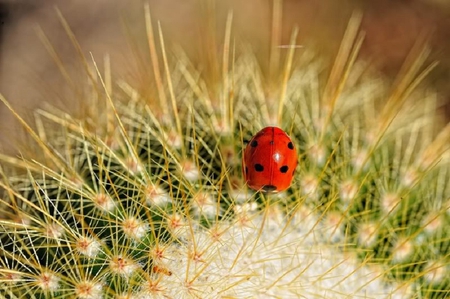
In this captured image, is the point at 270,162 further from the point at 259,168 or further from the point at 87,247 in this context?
the point at 87,247

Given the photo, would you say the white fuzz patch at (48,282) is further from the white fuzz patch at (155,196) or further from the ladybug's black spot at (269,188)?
the ladybug's black spot at (269,188)

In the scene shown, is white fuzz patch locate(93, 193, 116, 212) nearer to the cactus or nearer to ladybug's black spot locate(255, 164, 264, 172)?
the cactus

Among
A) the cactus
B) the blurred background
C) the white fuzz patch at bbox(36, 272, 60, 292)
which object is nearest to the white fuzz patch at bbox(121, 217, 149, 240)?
the cactus

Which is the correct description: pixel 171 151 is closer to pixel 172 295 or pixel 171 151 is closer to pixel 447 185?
pixel 172 295

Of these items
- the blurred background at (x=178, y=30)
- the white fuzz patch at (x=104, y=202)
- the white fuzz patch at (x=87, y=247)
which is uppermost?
the blurred background at (x=178, y=30)

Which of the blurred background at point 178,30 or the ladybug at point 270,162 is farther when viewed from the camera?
the blurred background at point 178,30

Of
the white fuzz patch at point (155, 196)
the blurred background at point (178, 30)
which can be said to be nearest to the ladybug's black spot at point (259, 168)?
the white fuzz patch at point (155, 196)

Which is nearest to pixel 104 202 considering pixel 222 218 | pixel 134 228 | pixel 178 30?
pixel 134 228
